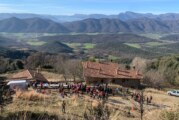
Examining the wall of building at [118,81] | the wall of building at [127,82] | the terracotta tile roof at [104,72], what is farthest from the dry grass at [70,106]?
the wall of building at [127,82]

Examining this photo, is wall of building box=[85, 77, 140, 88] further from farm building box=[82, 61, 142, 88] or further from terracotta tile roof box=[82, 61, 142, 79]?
terracotta tile roof box=[82, 61, 142, 79]

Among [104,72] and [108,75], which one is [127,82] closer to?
[108,75]

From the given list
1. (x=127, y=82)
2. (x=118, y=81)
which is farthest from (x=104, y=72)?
(x=127, y=82)

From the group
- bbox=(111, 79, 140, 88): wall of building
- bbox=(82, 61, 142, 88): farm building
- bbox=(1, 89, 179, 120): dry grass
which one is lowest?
bbox=(111, 79, 140, 88): wall of building

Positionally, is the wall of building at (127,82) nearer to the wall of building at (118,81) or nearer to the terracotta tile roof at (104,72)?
the wall of building at (118,81)

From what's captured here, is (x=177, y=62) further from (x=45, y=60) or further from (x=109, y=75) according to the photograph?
(x=109, y=75)

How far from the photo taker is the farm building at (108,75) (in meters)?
54.0

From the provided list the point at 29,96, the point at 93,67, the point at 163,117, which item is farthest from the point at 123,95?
the point at 163,117

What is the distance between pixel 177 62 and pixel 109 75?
46.7 m

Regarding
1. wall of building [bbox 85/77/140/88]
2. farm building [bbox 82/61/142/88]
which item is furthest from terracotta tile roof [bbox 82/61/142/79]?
wall of building [bbox 85/77/140/88]

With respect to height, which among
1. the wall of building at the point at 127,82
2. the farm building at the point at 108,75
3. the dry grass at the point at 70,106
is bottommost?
the wall of building at the point at 127,82

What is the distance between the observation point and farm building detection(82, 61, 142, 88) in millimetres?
54031


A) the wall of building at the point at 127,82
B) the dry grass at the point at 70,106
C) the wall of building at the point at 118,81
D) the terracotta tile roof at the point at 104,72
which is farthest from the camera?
the wall of building at the point at 127,82

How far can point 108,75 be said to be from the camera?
55219 mm
